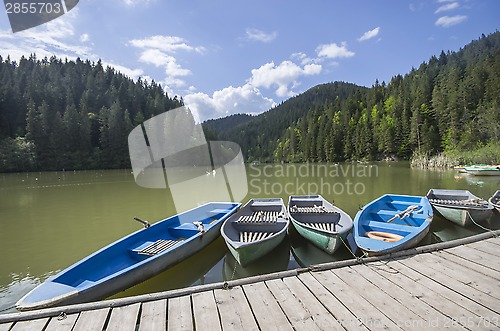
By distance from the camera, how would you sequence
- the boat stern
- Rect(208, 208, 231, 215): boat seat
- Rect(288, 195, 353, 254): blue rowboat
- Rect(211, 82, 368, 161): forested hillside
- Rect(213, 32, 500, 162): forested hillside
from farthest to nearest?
1. Rect(211, 82, 368, 161): forested hillside
2. Rect(213, 32, 500, 162): forested hillside
3. Rect(208, 208, 231, 215): boat seat
4. Rect(288, 195, 353, 254): blue rowboat
5. the boat stern

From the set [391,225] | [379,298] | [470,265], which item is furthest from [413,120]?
[379,298]

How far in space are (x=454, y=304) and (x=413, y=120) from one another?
66.1 m

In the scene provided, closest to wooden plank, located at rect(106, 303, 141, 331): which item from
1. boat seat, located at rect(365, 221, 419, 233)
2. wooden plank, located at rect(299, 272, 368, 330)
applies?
wooden plank, located at rect(299, 272, 368, 330)

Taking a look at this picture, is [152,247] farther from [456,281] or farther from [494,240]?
[494,240]

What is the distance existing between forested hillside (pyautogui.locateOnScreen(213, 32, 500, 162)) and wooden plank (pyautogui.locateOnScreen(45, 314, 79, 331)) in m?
44.1

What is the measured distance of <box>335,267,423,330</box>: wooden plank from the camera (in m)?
3.15

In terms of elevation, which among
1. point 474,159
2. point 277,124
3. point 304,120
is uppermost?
point 277,124

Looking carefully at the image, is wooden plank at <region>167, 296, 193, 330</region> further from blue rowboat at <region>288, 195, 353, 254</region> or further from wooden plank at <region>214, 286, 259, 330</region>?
blue rowboat at <region>288, 195, 353, 254</region>

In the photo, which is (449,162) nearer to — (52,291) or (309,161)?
(52,291)

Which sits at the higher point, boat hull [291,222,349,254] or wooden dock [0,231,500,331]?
wooden dock [0,231,500,331]

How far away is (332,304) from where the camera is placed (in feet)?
11.4

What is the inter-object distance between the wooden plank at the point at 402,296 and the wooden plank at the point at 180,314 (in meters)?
2.58

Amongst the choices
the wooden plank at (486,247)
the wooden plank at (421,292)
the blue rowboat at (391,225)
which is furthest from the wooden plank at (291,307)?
the wooden plank at (486,247)

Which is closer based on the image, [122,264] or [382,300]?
[382,300]
